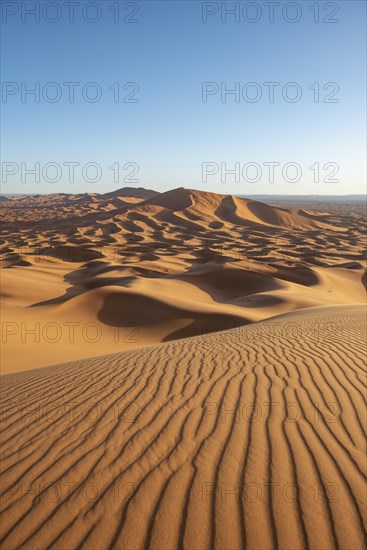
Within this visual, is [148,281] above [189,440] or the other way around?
above

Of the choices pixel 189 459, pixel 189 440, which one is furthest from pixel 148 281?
pixel 189 459

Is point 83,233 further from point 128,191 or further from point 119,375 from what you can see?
point 128,191

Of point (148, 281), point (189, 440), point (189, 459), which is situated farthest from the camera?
point (148, 281)

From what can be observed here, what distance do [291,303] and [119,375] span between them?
10.9 metres

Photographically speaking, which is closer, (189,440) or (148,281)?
(189,440)

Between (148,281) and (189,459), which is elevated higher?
(148,281)

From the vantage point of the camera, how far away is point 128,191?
127250mm

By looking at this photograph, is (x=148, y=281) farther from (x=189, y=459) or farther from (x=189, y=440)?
(x=189, y=459)

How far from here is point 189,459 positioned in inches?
113

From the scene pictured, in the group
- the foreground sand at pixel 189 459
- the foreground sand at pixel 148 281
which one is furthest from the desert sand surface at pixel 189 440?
the foreground sand at pixel 148 281

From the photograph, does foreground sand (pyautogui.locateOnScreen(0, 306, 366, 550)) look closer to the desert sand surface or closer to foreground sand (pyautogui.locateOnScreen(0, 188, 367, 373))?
the desert sand surface

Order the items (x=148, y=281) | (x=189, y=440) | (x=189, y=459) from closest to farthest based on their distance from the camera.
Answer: (x=189, y=459) < (x=189, y=440) < (x=148, y=281)

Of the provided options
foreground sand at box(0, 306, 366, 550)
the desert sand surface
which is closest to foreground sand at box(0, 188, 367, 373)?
the desert sand surface

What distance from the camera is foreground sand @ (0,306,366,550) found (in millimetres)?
2215
